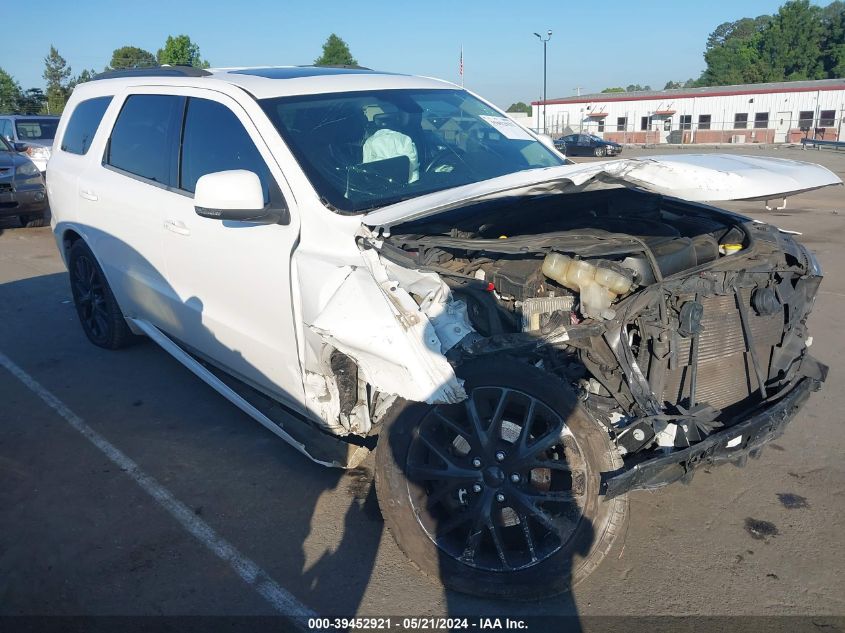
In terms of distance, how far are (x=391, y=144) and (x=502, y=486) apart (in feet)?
6.35

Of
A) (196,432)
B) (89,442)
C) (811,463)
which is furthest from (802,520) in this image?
(89,442)

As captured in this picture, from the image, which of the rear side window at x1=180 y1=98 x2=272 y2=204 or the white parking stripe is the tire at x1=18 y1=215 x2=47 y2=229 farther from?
the rear side window at x1=180 y1=98 x2=272 y2=204

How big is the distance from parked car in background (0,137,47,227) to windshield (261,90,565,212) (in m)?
10.1

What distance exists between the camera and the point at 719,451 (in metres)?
2.82

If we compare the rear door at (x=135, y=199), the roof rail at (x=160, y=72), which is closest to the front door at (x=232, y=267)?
the rear door at (x=135, y=199)

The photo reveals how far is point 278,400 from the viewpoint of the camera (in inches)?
146

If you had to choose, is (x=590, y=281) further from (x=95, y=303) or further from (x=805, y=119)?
(x=805, y=119)

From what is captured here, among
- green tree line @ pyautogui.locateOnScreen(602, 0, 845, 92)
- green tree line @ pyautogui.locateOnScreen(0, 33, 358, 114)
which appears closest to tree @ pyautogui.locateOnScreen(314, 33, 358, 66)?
green tree line @ pyautogui.locateOnScreen(0, 33, 358, 114)

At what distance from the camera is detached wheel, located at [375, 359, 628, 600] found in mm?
2672

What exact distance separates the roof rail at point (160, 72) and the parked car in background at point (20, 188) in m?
7.63

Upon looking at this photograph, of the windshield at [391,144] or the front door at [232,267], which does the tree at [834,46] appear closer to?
the windshield at [391,144]

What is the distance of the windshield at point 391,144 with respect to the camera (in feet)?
11.1

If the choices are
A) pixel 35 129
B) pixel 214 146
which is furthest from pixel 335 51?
pixel 214 146

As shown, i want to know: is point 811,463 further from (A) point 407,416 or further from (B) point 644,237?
(A) point 407,416
